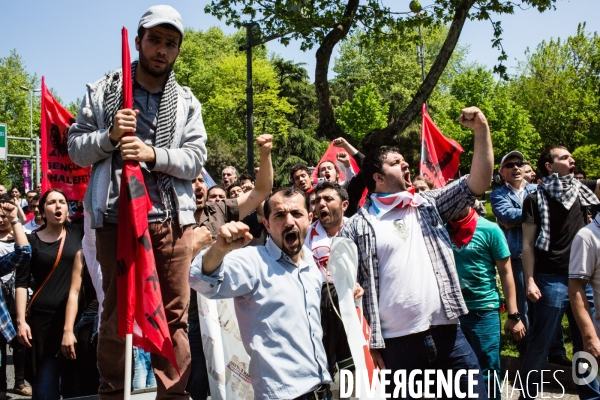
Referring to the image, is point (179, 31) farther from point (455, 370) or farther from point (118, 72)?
point (455, 370)

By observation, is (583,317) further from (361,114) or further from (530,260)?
(361,114)

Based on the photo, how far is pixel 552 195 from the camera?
20.3 ft

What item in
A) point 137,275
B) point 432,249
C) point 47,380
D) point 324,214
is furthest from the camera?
point 47,380

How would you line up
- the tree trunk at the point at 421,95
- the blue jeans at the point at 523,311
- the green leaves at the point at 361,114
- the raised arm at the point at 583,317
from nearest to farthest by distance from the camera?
1. the raised arm at the point at 583,317
2. the blue jeans at the point at 523,311
3. the tree trunk at the point at 421,95
4. the green leaves at the point at 361,114

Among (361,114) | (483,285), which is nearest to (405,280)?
(483,285)

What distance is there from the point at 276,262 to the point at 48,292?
3.16 metres

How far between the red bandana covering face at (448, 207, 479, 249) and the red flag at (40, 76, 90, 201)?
457 centimetres

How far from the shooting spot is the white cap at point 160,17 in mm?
3215

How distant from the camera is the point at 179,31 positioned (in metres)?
3.31

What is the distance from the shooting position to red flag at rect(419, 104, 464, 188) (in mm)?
9688

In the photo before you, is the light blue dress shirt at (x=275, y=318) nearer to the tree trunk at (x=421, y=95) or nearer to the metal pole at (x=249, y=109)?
the tree trunk at (x=421, y=95)

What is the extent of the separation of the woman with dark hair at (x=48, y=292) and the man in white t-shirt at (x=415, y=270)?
2.83 meters

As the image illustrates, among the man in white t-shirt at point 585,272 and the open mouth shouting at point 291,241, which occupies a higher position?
the open mouth shouting at point 291,241

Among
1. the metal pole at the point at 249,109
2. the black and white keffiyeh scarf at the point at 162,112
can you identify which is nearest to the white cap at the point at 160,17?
the black and white keffiyeh scarf at the point at 162,112
